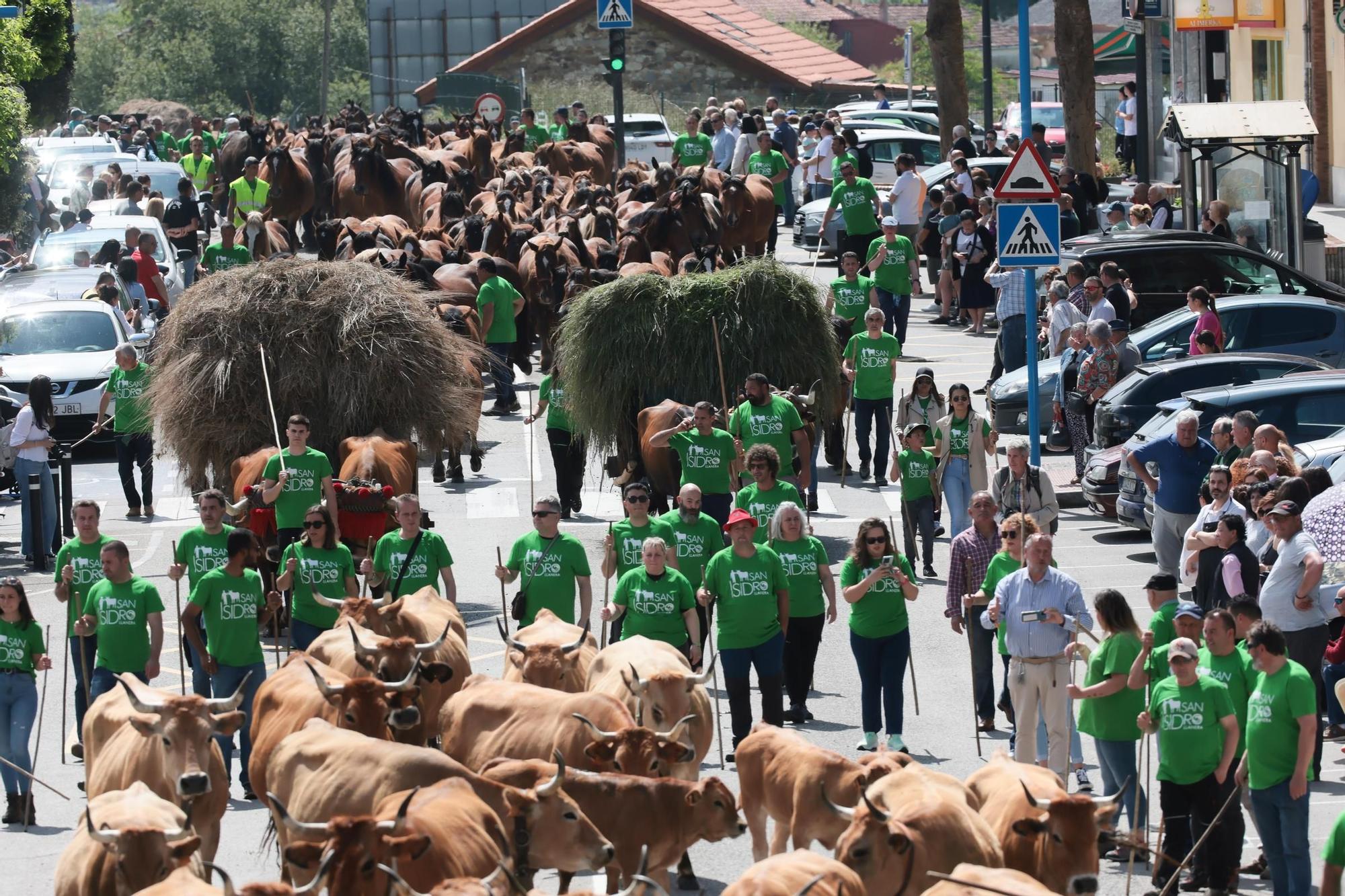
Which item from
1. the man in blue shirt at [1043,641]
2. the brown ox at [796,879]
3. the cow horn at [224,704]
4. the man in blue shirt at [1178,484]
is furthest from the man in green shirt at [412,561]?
the brown ox at [796,879]

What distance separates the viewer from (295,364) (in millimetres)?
18031

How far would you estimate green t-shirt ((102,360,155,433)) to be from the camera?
68.5 ft

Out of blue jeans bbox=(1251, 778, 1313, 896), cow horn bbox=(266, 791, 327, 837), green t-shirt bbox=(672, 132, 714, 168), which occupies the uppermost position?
green t-shirt bbox=(672, 132, 714, 168)

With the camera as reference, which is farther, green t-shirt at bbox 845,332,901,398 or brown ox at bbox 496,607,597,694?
green t-shirt at bbox 845,332,901,398

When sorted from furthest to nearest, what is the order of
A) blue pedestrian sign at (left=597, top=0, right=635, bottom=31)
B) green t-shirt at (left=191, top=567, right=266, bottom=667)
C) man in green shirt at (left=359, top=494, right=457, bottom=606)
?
blue pedestrian sign at (left=597, top=0, right=635, bottom=31) → man in green shirt at (left=359, top=494, right=457, bottom=606) → green t-shirt at (left=191, top=567, right=266, bottom=667)

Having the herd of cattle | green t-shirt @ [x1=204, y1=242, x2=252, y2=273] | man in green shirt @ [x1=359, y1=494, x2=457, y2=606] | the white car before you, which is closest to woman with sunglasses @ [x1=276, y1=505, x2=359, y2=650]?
man in green shirt @ [x1=359, y1=494, x2=457, y2=606]

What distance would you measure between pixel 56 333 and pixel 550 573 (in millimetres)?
12894

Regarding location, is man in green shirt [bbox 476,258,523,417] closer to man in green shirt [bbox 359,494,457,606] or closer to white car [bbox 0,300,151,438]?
white car [bbox 0,300,151,438]

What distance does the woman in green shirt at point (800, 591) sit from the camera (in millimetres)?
14133

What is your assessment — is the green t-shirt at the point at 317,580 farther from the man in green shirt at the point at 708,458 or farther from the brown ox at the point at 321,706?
the man in green shirt at the point at 708,458

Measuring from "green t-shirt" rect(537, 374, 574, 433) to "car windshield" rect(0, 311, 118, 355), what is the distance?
7.06m

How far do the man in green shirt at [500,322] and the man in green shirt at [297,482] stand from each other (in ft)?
25.8

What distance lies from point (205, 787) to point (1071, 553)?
10.1 meters

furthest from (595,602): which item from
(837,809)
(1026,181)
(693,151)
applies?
(693,151)
